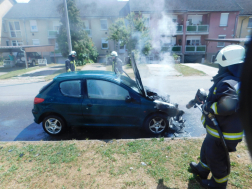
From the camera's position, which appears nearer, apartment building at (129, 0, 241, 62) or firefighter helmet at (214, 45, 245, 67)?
firefighter helmet at (214, 45, 245, 67)

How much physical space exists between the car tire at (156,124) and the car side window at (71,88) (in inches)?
71.1

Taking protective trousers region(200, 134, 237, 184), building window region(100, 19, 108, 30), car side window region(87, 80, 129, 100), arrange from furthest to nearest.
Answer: building window region(100, 19, 108, 30) < car side window region(87, 80, 129, 100) < protective trousers region(200, 134, 237, 184)

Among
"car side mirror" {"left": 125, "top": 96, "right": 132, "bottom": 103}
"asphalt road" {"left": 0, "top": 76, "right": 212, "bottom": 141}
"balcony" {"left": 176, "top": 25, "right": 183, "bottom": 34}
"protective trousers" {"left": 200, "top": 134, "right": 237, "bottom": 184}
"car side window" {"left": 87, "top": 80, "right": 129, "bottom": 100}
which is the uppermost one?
"balcony" {"left": 176, "top": 25, "right": 183, "bottom": 34}

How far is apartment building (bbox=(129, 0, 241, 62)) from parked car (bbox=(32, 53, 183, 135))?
20.5 m

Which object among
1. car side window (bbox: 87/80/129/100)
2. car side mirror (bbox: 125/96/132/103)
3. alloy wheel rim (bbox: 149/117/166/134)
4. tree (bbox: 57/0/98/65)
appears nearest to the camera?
car side mirror (bbox: 125/96/132/103)

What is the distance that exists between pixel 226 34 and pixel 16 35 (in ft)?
105

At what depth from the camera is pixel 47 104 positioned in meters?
4.29

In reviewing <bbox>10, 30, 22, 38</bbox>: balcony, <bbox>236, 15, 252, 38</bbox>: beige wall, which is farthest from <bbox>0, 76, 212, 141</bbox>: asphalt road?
<bbox>10, 30, 22, 38</bbox>: balcony

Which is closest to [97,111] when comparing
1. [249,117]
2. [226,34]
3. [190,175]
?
[190,175]

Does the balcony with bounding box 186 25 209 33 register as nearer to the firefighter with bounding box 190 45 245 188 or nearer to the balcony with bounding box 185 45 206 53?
A: the balcony with bounding box 185 45 206 53

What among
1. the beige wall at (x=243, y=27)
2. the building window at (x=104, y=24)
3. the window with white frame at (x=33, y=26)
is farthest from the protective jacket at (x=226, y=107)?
the window with white frame at (x=33, y=26)

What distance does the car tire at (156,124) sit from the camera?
4254 mm

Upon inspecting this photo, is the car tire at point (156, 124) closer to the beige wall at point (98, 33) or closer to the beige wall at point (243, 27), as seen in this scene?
the beige wall at point (98, 33)

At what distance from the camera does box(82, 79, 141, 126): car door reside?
13.6ft
